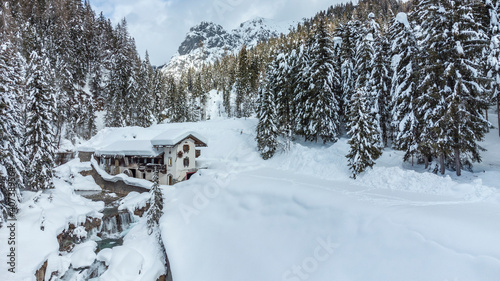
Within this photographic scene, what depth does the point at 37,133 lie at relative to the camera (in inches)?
851

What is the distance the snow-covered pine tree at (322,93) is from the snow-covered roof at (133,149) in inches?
777

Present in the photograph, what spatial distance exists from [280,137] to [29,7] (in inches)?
2476

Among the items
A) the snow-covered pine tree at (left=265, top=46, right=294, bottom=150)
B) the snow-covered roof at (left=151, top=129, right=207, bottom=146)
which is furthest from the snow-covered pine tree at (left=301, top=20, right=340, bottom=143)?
the snow-covered roof at (left=151, top=129, right=207, bottom=146)

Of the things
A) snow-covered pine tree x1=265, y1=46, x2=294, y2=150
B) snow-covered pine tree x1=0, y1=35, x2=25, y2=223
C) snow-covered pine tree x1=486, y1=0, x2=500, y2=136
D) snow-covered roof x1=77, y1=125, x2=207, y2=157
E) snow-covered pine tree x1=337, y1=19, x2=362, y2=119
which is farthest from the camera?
snow-covered pine tree x1=265, y1=46, x2=294, y2=150

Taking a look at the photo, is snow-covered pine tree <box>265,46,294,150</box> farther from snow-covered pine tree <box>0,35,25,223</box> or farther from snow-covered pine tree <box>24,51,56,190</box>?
snow-covered pine tree <box>0,35,25,223</box>

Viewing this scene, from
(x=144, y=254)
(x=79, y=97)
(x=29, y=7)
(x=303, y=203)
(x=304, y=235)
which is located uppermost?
(x=29, y=7)

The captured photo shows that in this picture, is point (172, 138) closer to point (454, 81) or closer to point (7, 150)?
point (7, 150)

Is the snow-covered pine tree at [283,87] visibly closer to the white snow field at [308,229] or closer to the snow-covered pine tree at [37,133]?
the white snow field at [308,229]

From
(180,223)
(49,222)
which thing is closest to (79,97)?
(49,222)

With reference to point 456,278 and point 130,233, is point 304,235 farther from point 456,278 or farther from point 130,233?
point 130,233

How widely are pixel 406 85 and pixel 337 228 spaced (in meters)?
15.1

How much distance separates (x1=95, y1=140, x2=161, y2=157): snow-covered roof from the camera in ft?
96.8

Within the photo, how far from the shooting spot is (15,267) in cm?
1193

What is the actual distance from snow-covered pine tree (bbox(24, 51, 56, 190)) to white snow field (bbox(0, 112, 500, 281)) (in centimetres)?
211
